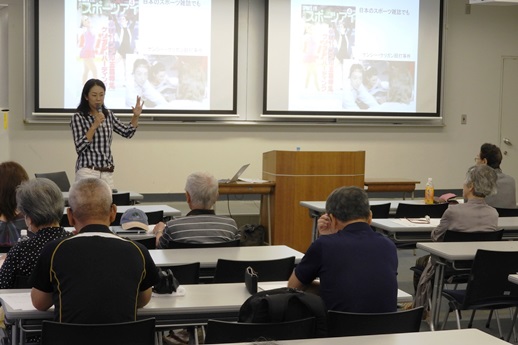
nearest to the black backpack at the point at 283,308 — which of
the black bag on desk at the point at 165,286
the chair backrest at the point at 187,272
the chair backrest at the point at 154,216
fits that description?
the black bag on desk at the point at 165,286

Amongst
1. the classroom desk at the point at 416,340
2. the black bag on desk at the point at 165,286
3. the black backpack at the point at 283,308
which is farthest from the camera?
the black bag on desk at the point at 165,286

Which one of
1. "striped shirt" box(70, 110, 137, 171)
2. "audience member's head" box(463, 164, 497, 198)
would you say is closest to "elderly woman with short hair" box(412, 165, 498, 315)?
"audience member's head" box(463, 164, 497, 198)

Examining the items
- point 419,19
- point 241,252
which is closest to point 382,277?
point 241,252

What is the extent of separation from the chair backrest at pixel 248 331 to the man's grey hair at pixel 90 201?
72 centimetres

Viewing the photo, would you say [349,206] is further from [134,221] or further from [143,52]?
[143,52]

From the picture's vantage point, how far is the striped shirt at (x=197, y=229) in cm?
478

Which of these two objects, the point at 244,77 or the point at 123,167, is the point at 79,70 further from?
the point at 244,77

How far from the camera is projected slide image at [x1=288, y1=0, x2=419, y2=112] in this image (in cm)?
1147

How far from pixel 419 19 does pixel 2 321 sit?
958 centimetres

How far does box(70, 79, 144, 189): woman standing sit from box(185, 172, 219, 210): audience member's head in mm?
2392

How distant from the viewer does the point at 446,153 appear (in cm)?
1265

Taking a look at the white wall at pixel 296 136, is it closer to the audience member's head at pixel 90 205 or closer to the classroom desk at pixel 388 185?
the classroom desk at pixel 388 185

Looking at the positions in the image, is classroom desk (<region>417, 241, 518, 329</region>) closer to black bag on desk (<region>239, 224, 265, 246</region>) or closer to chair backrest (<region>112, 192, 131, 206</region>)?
black bag on desk (<region>239, 224, 265, 246</region>)

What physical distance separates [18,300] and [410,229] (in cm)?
326
